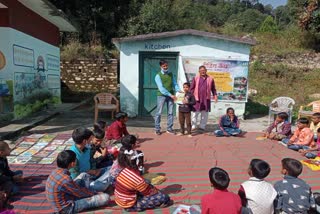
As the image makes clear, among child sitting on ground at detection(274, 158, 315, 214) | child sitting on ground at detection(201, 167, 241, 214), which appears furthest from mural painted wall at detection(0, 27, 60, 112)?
child sitting on ground at detection(274, 158, 315, 214)

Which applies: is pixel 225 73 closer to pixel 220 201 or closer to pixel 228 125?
pixel 228 125

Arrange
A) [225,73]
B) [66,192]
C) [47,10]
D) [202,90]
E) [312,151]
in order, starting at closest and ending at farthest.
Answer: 1. [66,192]
2. [312,151]
3. [202,90]
4. [225,73]
5. [47,10]

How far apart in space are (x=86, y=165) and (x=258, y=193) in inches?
98.8

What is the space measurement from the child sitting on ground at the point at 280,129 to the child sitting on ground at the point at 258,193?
4219 mm

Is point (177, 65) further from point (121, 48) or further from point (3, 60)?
point (3, 60)

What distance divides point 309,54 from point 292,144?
1464cm

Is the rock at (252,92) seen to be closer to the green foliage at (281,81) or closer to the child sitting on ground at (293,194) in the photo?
the green foliage at (281,81)

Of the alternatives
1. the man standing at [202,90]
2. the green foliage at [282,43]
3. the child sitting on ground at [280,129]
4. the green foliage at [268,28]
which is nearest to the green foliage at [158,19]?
the green foliage at [268,28]

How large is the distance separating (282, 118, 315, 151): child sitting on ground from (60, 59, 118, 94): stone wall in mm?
11456

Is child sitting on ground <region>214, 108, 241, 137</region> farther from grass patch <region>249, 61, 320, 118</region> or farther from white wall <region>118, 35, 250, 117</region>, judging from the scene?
grass patch <region>249, 61, 320, 118</region>

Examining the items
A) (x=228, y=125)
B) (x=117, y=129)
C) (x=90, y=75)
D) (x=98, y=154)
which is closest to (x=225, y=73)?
(x=228, y=125)

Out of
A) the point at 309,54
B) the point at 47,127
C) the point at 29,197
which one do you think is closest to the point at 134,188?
the point at 29,197

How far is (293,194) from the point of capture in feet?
10.5

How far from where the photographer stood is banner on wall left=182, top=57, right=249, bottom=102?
31.9 feet
